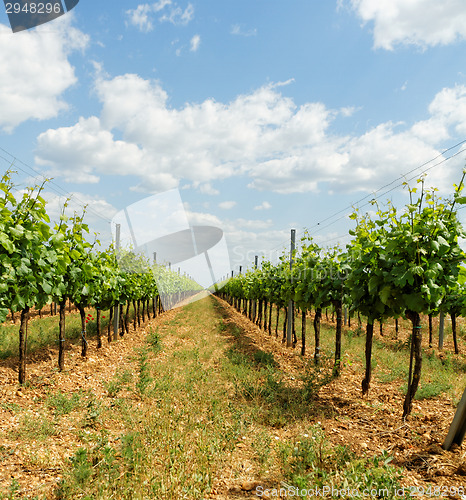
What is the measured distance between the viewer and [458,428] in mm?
4973

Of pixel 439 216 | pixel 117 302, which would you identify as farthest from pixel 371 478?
pixel 117 302

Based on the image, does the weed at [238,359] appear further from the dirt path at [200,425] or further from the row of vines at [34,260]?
the row of vines at [34,260]

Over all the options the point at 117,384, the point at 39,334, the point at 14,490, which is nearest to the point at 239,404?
the point at 117,384

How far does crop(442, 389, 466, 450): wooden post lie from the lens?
493cm

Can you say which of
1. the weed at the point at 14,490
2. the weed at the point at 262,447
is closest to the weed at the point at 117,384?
the weed at the point at 14,490

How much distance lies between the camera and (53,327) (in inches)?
667

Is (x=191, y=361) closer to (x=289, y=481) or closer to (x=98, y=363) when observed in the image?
(x=98, y=363)

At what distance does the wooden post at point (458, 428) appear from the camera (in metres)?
4.93

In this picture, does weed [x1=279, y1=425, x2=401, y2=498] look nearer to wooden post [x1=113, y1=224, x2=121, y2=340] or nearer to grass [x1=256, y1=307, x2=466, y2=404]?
grass [x1=256, y1=307, x2=466, y2=404]

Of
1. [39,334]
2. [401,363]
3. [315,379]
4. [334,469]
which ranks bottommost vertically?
[401,363]

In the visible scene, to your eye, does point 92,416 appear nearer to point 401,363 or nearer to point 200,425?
point 200,425

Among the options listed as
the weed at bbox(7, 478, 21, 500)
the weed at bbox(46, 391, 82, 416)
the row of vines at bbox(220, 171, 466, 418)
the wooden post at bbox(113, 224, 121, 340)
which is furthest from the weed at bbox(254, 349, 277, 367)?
the wooden post at bbox(113, 224, 121, 340)

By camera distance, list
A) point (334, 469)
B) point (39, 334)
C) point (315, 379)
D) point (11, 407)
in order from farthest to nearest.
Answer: point (39, 334), point (315, 379), point (11, 407), point (334, 469)

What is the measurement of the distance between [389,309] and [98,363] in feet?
30.5
